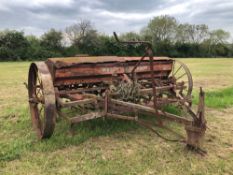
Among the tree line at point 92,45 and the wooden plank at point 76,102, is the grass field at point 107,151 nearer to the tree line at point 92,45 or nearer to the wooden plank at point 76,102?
the wooden plank at point 76,102

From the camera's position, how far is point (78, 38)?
147ft

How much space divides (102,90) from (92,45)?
3643 cm

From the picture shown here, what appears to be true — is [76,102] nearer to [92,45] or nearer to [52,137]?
[52,137]

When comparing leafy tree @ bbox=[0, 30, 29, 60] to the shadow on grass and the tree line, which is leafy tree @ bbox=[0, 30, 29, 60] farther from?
the shadow on grass

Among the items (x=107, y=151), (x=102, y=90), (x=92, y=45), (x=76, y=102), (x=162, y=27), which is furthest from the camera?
(x=162, y=27)

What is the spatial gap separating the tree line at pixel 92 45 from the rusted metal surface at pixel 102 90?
1012 inches

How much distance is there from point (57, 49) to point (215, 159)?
135 ft

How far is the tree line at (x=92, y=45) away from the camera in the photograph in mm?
40531

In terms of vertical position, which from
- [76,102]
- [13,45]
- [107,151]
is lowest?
[107,151]

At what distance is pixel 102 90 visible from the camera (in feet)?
17.9

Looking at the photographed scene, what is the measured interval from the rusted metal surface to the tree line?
25.7m

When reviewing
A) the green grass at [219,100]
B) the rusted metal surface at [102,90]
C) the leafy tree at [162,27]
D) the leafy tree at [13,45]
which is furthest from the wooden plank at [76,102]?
the leafy tree at [162,27]

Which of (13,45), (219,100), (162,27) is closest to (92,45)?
(13,45)

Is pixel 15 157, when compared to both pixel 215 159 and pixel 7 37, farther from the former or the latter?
pixel 7 37
